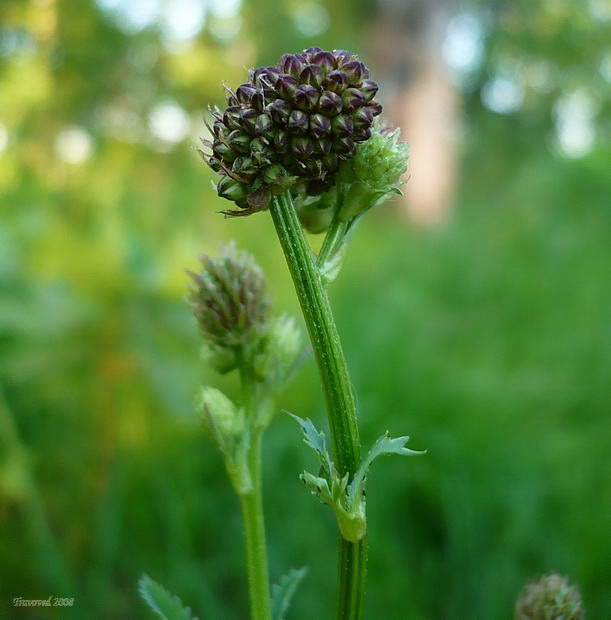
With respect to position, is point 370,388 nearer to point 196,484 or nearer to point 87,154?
point 196,484

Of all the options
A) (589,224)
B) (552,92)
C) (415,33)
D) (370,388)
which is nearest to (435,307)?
(589,224)

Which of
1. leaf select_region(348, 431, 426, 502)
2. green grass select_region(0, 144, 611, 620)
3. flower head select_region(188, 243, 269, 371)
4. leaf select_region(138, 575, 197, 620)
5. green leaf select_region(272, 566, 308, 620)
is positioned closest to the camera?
leaf select_region(348, 431, 426, 502)

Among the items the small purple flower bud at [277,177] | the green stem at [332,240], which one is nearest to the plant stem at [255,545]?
the green stem at [332,240]

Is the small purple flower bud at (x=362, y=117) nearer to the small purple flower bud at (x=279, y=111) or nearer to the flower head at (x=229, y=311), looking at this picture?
the small purple flower bud at (x=279, y=111)

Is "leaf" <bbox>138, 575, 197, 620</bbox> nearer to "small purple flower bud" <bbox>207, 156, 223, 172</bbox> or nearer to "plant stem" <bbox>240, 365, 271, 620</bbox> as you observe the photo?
"plant stem" <bbox>240, 365, 271, 620</bbox>

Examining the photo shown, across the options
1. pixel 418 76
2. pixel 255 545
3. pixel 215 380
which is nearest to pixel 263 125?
pixel 255 545

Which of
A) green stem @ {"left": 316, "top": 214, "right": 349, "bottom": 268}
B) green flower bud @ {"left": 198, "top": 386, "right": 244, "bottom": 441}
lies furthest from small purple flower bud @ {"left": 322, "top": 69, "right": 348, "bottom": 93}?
green flower bud @ {"left": 198, "top": 386, "right": 244, "bottom": 441}
